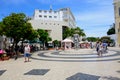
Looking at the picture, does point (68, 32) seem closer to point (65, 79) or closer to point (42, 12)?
point (42, 12)

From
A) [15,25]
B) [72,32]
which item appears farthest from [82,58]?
[72,32]

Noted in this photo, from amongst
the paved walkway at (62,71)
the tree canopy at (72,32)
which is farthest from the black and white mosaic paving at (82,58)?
the tree canopy at (72,32)

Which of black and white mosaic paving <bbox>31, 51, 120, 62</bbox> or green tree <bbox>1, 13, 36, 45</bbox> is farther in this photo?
green tree <bbox>1, 13, 36, 45</bbox>

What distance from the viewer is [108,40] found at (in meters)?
65.4

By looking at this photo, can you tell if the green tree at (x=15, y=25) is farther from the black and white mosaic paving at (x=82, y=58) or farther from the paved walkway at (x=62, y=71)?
the paved walkway at (x=62, y=71)

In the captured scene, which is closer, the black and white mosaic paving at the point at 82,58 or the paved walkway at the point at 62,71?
the paved walkway at the point at 62,71

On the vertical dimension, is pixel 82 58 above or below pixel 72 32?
below

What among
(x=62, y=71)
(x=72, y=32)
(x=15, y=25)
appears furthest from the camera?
(x=72, y=32)

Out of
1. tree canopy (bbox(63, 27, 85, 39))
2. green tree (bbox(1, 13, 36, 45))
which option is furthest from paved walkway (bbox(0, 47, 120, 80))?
tree canopy (bbox(63, 27, 85, 39))

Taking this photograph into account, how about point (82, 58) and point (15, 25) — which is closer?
point (82, 58)

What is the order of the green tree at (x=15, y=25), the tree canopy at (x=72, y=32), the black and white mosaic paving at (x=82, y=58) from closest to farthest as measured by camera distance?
the black and white mosaic paving at (x=82, y=58) → the green tree at (x=15, y=25) → the tree canopy at (x=72, y=32)

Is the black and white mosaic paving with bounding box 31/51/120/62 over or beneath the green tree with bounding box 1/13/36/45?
beneath

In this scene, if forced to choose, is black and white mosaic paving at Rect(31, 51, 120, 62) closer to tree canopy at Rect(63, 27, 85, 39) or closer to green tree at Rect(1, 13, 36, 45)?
green tree at Rect(1, 13, 36, 45)

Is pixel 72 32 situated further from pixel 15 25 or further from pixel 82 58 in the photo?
pixel 82 58
